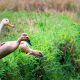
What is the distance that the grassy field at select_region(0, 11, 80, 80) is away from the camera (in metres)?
5.45

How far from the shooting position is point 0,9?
34.3ft

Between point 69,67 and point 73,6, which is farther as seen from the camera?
point 73,6

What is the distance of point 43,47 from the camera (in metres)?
6.29

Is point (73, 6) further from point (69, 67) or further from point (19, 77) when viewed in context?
point (19, 77)

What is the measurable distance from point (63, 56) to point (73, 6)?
14.8 ft

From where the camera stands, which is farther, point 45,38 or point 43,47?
point 45,38

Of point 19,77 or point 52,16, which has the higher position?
point 52,16

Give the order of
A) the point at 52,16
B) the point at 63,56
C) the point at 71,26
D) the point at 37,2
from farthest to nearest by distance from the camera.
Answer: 1. the point at 37,2
2. the point at 52,16
3. the point at 71,26
4. the point at 63,56

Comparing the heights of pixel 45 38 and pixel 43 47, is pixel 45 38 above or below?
above

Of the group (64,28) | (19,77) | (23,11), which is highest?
(23,11)

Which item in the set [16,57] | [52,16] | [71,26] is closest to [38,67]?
[16,57]

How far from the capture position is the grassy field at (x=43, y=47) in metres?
5.45

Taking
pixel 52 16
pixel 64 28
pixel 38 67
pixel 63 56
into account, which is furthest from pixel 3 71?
pixel 52 16

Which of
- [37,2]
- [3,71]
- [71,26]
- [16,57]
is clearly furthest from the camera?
[37,2]
